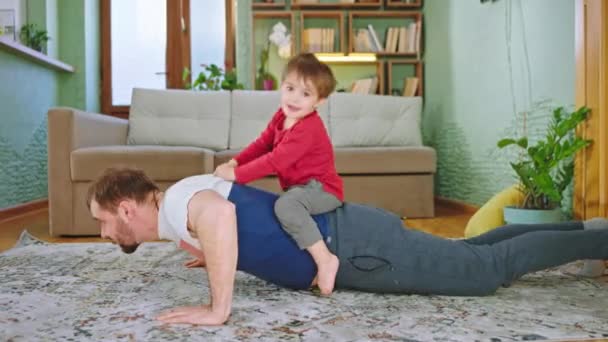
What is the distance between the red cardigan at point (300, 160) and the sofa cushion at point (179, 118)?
223cm

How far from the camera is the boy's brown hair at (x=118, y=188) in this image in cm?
120

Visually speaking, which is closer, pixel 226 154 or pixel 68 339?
pixel 68 339

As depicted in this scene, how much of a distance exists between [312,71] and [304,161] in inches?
9.9

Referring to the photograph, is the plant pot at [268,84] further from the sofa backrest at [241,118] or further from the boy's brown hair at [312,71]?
the boy's brown hair at [312,71]

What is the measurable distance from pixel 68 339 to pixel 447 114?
3.63 m

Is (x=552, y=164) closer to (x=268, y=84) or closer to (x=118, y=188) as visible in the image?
(x=118, y=188)

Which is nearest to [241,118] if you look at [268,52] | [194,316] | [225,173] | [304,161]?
[268,52]

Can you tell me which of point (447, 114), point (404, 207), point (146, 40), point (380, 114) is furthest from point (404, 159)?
point (146, 40)

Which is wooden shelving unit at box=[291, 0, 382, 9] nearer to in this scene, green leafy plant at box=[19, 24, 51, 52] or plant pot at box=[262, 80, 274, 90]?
plant pot at box=[262, 80, 274, 90]

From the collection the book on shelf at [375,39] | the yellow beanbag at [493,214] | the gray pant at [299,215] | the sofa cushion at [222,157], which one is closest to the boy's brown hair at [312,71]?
the gray pant at [299,215]

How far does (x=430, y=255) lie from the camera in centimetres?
137

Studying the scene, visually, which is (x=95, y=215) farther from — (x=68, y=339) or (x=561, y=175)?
(x=561, y=175)

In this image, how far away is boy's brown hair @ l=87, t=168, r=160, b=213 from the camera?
1197 mm

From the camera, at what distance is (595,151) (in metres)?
2.23
